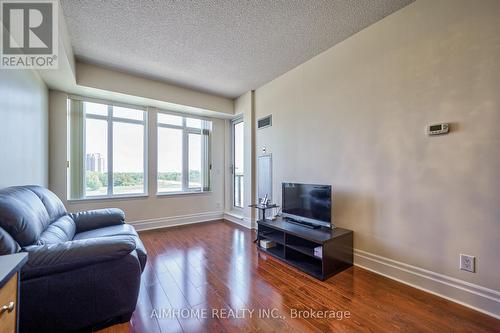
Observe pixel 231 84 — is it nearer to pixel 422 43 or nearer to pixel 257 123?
pixel 257 123

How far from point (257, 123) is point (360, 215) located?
2.43 metres

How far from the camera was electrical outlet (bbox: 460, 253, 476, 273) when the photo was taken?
5.79ft

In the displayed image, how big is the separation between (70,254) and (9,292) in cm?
53

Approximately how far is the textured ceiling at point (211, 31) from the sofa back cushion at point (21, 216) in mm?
1821

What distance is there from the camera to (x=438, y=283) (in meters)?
1.92

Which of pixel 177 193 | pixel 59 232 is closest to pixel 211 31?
pixel 59 232

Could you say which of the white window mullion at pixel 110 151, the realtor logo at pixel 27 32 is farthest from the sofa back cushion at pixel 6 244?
the white window mullion at pixel 110 151

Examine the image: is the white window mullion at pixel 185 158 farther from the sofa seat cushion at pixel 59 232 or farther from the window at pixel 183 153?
the sofa seat cushion at pixel 59 232

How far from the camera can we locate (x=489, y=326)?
1555 millimetres

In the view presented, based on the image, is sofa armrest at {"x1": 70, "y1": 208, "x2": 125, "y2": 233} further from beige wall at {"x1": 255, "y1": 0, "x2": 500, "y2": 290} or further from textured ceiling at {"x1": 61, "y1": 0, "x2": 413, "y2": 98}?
beige wall at {"x1": 255, "y1": 0, "x2": 500, "y2": 290}

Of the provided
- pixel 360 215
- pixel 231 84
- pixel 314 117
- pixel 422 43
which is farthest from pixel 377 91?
pixel 231 84

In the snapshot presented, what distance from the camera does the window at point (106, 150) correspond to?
352cm

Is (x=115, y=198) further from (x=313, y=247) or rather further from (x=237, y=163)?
(x=313, y=247)

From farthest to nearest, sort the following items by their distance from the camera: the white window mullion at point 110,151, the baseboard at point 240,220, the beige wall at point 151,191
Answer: the baseboard at point 240,220 → the white window mullion at point 110,151 → the beige wall at point 151,191
